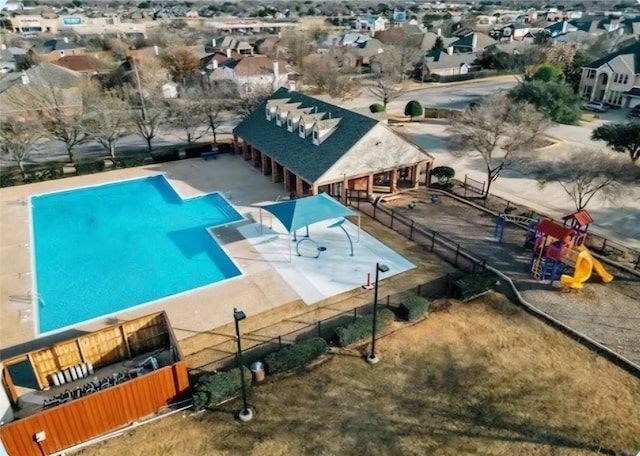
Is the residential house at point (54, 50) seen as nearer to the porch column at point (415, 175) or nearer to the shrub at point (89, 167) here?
the shrub at point (89, 167)

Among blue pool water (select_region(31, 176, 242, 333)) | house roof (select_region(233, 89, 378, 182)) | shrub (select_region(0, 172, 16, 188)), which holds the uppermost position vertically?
house roof (select_region(233, 89, 378, 182))

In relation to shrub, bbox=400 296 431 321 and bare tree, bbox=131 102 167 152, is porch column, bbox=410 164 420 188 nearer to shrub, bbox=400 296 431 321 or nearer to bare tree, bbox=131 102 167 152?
shrub, bbox=400 296 431 321

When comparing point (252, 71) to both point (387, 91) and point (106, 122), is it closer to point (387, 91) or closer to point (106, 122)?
point (387, 91)

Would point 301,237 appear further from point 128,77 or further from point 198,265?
point 128,77

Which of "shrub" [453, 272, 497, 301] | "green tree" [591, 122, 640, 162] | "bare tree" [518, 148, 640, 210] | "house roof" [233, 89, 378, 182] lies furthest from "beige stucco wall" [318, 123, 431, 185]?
"green tree" [591, 122, 640, 162]

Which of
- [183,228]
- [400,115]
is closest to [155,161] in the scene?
[183,228]
